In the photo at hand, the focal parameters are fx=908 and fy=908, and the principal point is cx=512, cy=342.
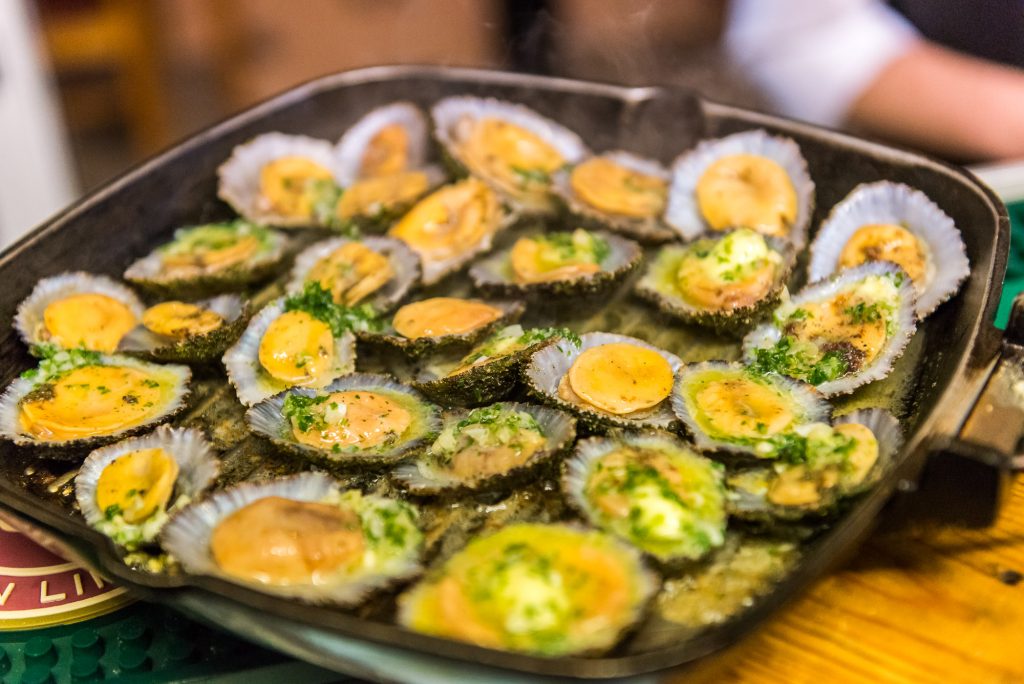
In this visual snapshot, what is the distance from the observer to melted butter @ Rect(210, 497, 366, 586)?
1689mm

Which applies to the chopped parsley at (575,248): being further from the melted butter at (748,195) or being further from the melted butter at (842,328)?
the melted butter at (842,328)

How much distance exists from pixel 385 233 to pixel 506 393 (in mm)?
953

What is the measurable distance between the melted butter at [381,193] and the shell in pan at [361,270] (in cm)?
16

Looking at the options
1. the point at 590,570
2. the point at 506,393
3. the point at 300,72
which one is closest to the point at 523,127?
the point at 506,393

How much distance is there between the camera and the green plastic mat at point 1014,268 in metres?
2.62

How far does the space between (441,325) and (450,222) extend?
0.60 m

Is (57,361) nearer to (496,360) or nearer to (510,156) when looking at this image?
(496,360)

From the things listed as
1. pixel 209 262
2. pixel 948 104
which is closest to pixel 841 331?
pixel 209 262

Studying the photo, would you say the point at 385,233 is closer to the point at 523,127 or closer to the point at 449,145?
the point at 449,145

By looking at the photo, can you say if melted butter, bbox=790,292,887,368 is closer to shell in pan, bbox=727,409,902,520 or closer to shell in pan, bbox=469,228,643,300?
shell in pan, bbox=727,409,902,520

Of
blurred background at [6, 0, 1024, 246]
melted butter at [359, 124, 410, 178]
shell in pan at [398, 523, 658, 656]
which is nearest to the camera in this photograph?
shell in pan at [398, 523, 658, 656]

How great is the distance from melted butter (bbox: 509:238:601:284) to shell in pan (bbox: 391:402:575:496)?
1.85 feet

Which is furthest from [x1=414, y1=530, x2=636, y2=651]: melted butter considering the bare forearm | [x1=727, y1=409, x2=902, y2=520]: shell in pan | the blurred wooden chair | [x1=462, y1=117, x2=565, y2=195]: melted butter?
the blurred wooden chair

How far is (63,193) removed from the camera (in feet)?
16.6
